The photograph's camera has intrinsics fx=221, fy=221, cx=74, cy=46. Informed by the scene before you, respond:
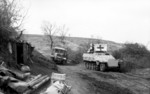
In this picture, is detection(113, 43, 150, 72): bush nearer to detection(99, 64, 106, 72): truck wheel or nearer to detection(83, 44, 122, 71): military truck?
detection(83, 44, 122, 71): military truck

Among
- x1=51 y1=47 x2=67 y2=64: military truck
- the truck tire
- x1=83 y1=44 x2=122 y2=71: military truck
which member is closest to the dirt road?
x1=83 y1=44 x2=122 y2=71: military truck

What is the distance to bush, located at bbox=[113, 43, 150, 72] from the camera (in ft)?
87.1

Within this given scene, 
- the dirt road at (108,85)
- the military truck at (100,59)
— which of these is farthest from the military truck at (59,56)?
the dirt road at (108,85)

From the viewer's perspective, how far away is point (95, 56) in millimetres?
27109

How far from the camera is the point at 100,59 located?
1018 inches

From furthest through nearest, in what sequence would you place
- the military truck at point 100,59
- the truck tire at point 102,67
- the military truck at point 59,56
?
1. the military truck at point 59,56
2. the truck tire at point 102,67
3. the military truck at point 100,59

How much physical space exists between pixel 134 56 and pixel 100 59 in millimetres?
7356

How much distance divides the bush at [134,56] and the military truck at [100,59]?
1887mm

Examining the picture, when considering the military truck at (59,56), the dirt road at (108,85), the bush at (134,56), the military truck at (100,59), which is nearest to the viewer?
the dirt road at (108,85)

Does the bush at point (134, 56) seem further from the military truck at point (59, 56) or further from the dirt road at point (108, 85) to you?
the military truck at point (59, 56)

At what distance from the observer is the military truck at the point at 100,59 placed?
2481 cm

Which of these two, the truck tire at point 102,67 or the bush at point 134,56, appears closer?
the truck tire at point 102,67

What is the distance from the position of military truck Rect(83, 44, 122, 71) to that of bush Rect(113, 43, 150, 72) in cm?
189

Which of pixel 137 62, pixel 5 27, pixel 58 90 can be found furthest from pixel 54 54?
pixel 58 90
